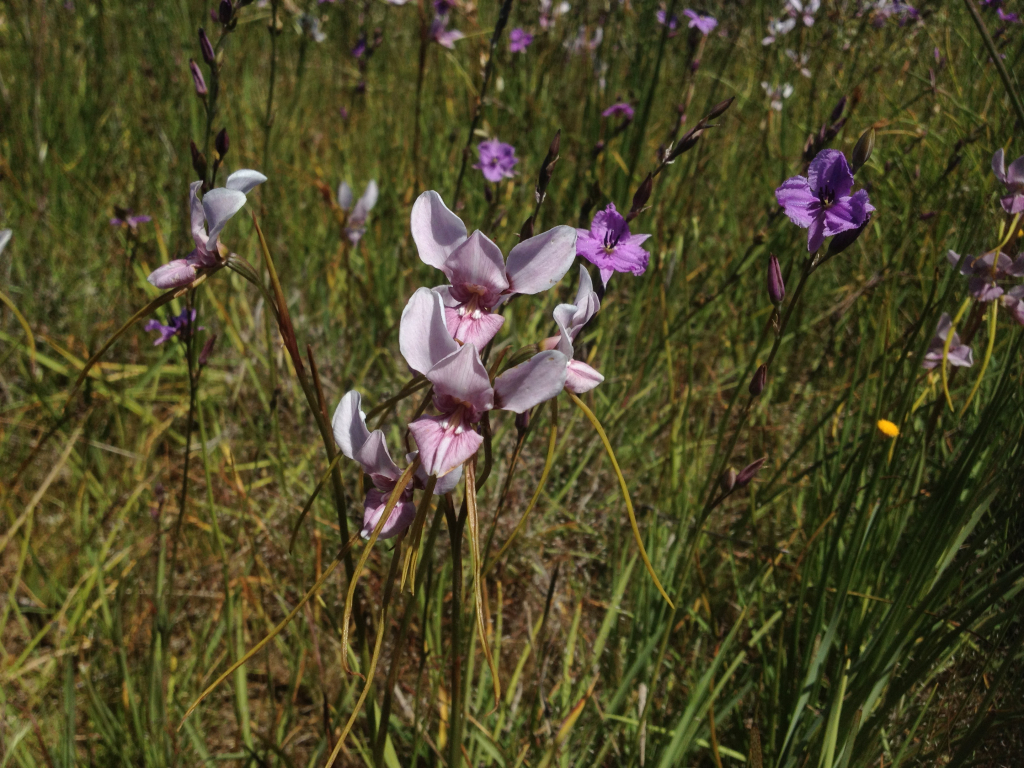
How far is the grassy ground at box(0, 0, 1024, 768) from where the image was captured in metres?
1.21

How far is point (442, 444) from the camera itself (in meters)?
0.73

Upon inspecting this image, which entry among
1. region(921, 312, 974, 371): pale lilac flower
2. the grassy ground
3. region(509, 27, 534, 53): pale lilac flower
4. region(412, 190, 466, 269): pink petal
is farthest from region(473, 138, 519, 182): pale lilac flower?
region(412, 190, 466, 269): pink petal

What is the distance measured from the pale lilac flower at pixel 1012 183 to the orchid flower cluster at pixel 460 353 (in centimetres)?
86

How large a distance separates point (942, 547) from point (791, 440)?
104 centimetres

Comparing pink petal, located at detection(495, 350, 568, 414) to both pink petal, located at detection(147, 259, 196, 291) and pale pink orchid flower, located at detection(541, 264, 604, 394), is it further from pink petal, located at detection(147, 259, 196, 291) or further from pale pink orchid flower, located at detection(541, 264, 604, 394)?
pink petal, located at detection(147, 259, 196, 291)

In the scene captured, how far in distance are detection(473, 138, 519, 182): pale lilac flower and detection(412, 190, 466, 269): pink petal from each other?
1.46m

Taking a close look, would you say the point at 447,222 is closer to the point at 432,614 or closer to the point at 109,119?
the point at 432,614

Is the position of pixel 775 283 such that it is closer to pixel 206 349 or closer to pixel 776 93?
pixel 206 349

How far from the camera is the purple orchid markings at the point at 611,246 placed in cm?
103

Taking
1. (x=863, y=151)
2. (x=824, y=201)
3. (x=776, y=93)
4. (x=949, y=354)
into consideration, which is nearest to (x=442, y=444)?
(x=824, y=201)

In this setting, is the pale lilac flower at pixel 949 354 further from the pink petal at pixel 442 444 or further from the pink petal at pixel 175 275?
the pink petal at pixel 175 275

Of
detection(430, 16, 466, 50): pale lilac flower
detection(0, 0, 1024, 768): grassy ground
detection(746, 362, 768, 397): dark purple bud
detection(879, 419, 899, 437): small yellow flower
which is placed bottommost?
detection(0, 0, 1024, 768): grassy ground

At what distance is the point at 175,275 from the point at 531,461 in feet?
4.77

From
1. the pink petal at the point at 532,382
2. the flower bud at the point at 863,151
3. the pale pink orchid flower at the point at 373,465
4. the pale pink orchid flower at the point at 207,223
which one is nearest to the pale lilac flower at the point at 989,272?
the flower bud at the point at 863,151
